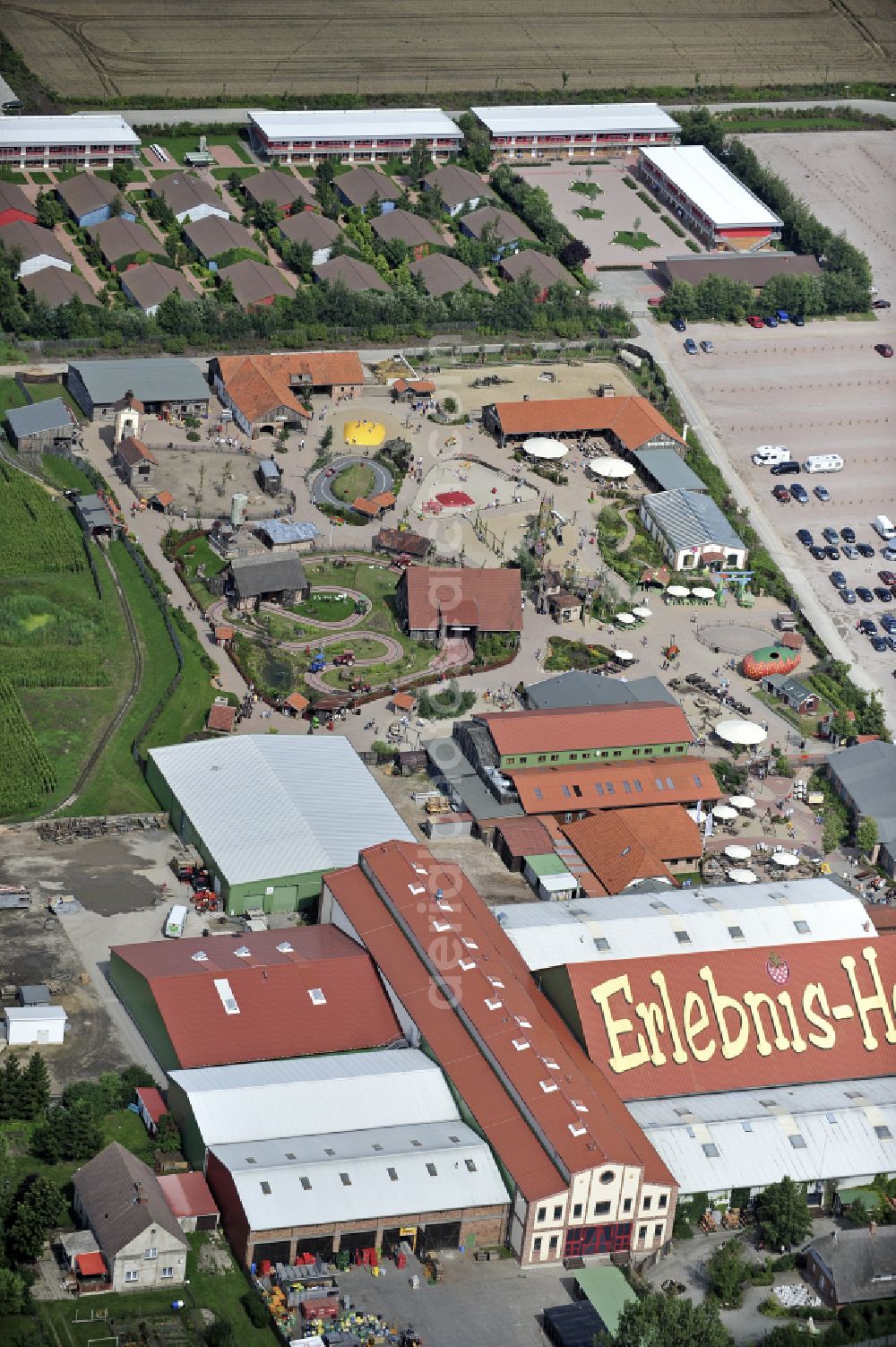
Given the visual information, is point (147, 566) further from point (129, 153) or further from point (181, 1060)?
point (129, 153)

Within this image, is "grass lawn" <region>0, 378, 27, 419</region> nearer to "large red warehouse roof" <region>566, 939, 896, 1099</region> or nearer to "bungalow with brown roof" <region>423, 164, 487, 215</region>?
"bungalow with brown roof" <region>423, 164, 487, 215</region>

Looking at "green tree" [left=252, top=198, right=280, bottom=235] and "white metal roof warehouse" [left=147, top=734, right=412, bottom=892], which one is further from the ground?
"green tree" [left=252, top=198, right=280, bottom=235]

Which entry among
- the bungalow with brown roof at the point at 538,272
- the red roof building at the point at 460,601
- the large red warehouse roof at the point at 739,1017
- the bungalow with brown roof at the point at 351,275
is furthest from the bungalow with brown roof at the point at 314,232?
the large red warehouse roof at the point at 739,1017

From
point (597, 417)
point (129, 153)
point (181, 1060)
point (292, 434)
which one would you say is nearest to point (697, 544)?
point (597, 417)

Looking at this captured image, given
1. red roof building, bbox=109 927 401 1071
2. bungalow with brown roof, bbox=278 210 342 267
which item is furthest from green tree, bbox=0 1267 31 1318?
bungalow with brown roof, bbox=278 210 342 267

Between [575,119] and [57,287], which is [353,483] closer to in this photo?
[57,287]

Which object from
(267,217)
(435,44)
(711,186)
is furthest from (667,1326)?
(435,44)
